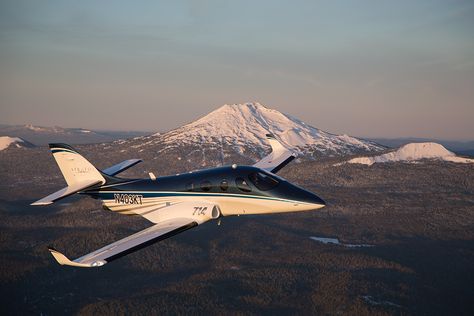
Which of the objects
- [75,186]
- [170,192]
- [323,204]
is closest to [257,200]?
[323,204]

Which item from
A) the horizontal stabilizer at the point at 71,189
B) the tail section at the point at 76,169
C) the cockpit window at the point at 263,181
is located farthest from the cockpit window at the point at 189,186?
the horizontal stabilizer at the point at 71,189

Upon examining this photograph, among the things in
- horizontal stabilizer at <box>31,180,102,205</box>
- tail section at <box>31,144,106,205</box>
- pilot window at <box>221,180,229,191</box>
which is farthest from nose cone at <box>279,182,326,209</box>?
horizontal stabilizer at <box>31,180,102,205</box>

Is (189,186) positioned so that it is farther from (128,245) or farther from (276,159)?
(276,159)

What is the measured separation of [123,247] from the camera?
26.4m

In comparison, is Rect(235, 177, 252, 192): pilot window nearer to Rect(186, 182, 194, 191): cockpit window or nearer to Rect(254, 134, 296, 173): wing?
Rect(186, 182, 194, 191): cockpit window

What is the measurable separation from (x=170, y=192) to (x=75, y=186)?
10.8 meters

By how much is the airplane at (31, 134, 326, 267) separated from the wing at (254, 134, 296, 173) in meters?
1.35

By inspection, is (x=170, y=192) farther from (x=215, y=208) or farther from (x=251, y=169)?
(x=251, y=169)

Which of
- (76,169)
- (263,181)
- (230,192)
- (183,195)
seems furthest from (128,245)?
(76,169)

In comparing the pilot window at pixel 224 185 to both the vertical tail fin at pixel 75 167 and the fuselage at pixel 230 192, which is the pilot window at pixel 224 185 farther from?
the vertical tail fin at pixel 75 167

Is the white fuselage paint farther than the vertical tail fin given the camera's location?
No

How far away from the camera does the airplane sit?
3108 centimetres

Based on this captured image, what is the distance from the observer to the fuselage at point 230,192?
3195cm

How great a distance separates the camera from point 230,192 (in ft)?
109
